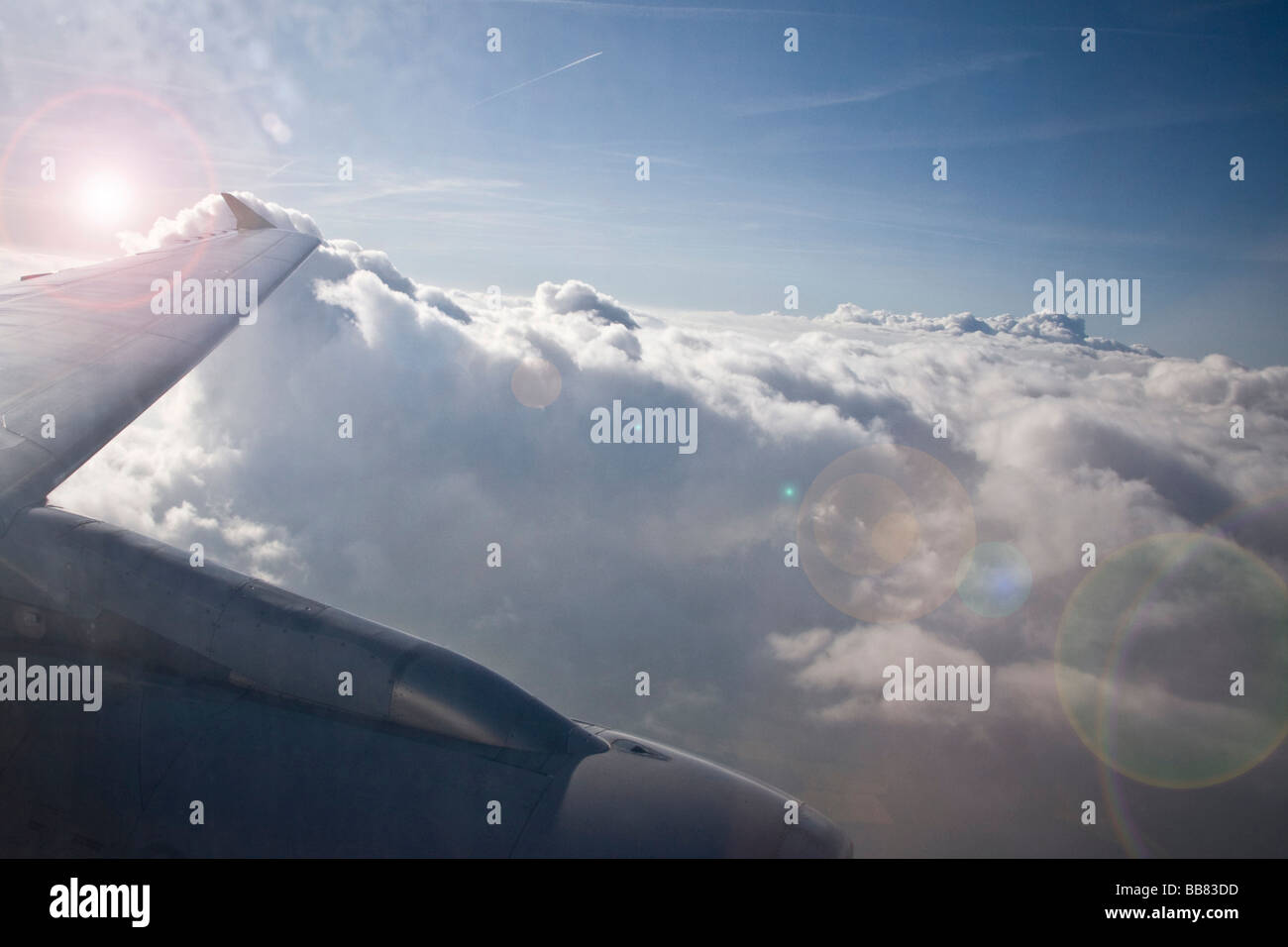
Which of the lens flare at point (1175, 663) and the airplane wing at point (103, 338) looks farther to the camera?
the lens flare at point (1175, 663)

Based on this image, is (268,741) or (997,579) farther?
(997,579)

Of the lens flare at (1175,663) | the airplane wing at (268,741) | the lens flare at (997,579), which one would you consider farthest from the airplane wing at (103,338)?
the lens flare at (997,579)

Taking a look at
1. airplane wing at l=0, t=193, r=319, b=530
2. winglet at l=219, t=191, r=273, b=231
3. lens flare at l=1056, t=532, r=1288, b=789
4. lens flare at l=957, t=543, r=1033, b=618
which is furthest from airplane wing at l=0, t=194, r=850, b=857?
lens flare at l=957, t=543, r=1033, b=618

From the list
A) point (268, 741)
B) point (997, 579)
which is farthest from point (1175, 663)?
point (268, 741)

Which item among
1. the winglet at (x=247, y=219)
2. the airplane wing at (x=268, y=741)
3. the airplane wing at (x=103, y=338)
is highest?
the winglet at (x=247, y=219)

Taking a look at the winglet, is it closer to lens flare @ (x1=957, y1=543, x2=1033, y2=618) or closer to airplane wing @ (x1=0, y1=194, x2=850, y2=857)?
airplane wing @ (x1=0, y1=194, x2=850, y2=857)

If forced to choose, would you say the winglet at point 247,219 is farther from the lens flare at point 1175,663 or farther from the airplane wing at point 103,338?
the lens flare at point 1175,663

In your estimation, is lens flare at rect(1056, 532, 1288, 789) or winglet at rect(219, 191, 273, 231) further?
lens flare at rect(1056, 532, 1288, 789)

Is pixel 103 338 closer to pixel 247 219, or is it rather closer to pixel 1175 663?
pixel 247 219

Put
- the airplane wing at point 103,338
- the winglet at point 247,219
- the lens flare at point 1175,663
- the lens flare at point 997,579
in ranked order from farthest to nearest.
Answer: the lens flare at point 997,579 < the lens flare at point 1175,663 < the winglet at point 247,219 < the airplane wing at point 103,338
